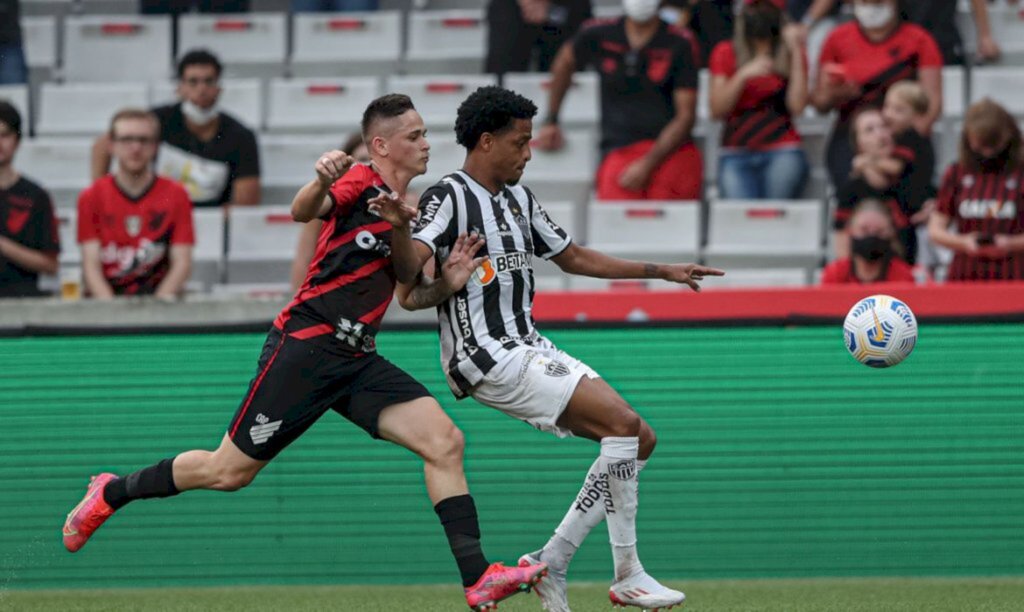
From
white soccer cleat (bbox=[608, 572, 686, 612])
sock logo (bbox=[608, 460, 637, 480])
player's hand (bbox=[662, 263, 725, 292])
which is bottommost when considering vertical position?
white soccer cleat (bbox=[608, 572, 686, 612])

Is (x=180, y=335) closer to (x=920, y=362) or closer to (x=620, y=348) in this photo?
(x=620, y=348)

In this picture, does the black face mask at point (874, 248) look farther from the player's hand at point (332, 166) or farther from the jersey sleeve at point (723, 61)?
the player's hand at point (332, 166)

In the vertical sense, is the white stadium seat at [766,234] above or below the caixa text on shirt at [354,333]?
above

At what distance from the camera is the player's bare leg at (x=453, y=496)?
19.6 ft

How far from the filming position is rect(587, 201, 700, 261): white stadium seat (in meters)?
10.5

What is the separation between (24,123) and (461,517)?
24.5 feet

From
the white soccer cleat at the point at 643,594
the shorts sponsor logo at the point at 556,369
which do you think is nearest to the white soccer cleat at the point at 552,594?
the white soccer cleat at the point at 643,594

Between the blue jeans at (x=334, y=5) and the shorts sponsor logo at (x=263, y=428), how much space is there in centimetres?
692

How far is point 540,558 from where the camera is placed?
22.1ft

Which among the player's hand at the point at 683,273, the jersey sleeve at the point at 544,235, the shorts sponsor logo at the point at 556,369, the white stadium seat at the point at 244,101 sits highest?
the white stadium seat at the point at 244,101

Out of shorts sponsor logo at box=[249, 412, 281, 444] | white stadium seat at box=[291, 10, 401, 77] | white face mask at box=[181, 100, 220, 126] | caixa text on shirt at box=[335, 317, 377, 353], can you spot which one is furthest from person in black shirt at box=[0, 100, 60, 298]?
caixa text on shirt at box=[335, 317, 377, 353]

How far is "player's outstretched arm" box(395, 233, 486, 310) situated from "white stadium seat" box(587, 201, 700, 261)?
4.17 meters

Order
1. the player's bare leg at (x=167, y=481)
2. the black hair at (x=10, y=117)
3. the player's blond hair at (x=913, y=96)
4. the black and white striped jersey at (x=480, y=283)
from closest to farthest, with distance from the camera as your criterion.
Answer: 1. the black and white striped jersey at (x=480, y=283)
2. the player's bare leg at (x=167, y=481)
3. the black hair at (x=10, y=117)
4. the player's blond hair at (x=913, y=96)

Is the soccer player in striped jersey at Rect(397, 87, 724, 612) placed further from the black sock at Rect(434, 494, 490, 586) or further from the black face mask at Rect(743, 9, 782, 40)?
the black face mask at Rect(743, 9, 782, 40)
